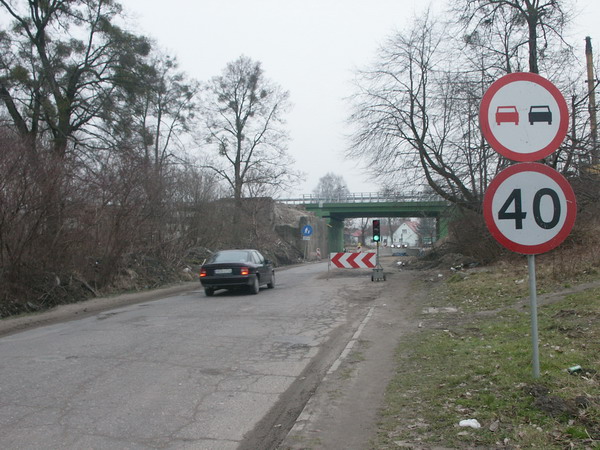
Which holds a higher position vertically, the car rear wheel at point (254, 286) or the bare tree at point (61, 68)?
the bare tree at point (61, 68)

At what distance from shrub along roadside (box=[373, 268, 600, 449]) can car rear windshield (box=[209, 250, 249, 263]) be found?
8.66m

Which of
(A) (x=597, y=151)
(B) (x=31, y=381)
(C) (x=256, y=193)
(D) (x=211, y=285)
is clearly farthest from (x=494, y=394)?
(C) (x=256, y=193)

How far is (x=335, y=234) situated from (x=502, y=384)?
69.2 m

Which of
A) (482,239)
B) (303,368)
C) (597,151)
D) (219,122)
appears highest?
(219,122)

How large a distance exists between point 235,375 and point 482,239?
16.3 metres

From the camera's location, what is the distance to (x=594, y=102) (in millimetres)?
17094

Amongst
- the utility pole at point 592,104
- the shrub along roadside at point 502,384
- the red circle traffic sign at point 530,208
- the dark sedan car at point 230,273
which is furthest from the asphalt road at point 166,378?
the utility pole at point 592,104

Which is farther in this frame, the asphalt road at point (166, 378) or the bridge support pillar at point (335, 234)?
the bridge support pillar at point (335, 234)

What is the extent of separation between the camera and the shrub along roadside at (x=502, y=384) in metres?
3.97

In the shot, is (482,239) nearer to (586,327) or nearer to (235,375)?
(586,327)

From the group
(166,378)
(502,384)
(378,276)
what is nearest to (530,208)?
(502,384)

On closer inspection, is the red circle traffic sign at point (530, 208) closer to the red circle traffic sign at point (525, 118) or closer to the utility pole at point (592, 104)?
the red circle traffic sign at point (525, 118)

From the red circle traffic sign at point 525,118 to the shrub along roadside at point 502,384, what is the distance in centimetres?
212

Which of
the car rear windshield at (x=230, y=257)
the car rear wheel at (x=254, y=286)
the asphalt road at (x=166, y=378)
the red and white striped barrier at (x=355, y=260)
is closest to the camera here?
the asphalt road at (x=166, y=378)
